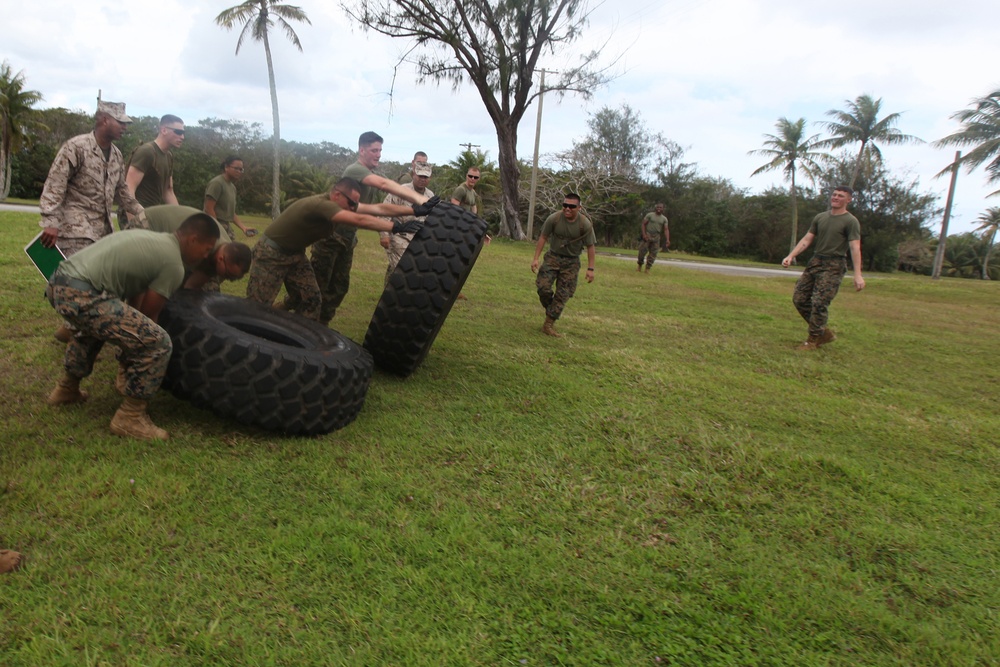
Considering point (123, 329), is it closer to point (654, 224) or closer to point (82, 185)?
point (82, 185)

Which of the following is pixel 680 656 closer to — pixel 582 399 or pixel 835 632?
pixel 835 632

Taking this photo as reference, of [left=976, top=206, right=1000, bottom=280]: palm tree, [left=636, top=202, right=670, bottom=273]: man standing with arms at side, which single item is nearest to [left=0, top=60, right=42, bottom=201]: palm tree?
[left=636, top=202, right=670, bottom=273]: man standing with arms at side

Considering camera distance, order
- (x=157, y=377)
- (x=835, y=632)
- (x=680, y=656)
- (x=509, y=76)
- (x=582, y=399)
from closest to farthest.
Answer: (x=680, y=656)
(x=835, y=632)
(x=157, y=377)
(x=582, y=399)
(x=509, y=76)

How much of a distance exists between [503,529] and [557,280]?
5.26 metres

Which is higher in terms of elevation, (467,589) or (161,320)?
(161,320)

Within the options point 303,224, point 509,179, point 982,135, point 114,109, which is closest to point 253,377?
point 303,224

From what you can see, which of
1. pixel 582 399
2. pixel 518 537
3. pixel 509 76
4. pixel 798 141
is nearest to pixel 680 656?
pixel 518 537

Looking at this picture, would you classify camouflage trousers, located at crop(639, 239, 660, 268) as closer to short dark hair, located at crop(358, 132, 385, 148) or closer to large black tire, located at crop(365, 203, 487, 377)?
short dark hair, located at crop(358, 132, 385, 148)

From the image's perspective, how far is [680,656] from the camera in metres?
2.51

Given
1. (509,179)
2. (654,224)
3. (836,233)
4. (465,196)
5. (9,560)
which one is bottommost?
(9,560)

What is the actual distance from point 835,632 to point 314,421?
287 centimetres

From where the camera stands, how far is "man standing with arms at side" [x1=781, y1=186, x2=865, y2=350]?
802 cm

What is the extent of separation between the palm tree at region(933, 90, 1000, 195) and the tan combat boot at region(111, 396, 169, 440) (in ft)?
118

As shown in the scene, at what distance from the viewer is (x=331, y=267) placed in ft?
21.0
